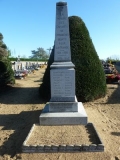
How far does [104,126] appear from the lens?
8062mm

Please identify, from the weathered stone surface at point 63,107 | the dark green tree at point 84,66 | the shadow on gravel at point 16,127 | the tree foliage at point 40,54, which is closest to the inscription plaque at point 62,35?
the weathered stone surface at point 63,107

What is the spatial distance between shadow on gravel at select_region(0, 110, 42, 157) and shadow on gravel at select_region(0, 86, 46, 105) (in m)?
2.04

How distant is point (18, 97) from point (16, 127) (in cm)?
Answer: 515

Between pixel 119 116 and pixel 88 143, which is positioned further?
pixel 119 116

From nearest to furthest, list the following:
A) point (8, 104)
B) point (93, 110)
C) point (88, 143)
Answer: point (88, 143) → point (93, 110) → point (8, 104)

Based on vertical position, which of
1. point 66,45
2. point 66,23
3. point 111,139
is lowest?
point 111,139

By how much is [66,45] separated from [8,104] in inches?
200

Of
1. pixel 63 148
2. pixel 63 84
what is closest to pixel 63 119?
pixel 63 84

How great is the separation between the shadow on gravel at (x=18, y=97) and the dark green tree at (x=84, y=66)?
25.3 inches

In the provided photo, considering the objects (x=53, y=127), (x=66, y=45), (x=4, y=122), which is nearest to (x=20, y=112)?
(x=4, y=122)

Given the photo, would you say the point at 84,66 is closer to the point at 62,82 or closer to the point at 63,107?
the point at 62,82

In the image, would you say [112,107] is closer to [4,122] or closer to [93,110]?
[93,110]

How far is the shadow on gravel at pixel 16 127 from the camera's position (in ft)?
20.7

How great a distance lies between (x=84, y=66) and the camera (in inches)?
460
